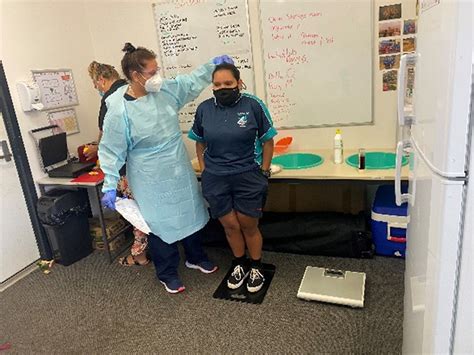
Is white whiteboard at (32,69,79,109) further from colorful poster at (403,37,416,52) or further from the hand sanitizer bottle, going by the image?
colorful poster at (403,37,416,52)

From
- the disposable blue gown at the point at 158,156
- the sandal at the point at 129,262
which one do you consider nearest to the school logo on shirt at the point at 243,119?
the disposable blue gown at the point at 158,156

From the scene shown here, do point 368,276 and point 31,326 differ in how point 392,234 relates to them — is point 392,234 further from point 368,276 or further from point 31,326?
point 31,326

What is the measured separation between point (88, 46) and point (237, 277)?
2474 mm

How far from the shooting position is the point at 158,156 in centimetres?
227

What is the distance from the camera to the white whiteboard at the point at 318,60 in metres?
2.74

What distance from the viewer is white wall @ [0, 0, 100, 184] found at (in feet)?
9.05

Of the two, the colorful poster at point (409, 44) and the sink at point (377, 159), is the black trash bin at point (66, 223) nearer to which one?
the sink at point (377, 159)

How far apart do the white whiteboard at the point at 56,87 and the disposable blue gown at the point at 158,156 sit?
3.63 ft

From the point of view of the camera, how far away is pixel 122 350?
2051 millimetres

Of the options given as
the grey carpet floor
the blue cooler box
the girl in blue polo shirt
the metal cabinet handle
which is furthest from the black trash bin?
the blue cooler box

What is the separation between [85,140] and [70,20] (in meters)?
1.03

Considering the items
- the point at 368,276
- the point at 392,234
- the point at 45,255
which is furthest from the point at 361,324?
the point at 45,255

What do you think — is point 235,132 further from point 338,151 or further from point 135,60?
point 338,151

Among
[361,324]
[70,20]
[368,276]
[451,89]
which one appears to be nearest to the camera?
[451,89]
